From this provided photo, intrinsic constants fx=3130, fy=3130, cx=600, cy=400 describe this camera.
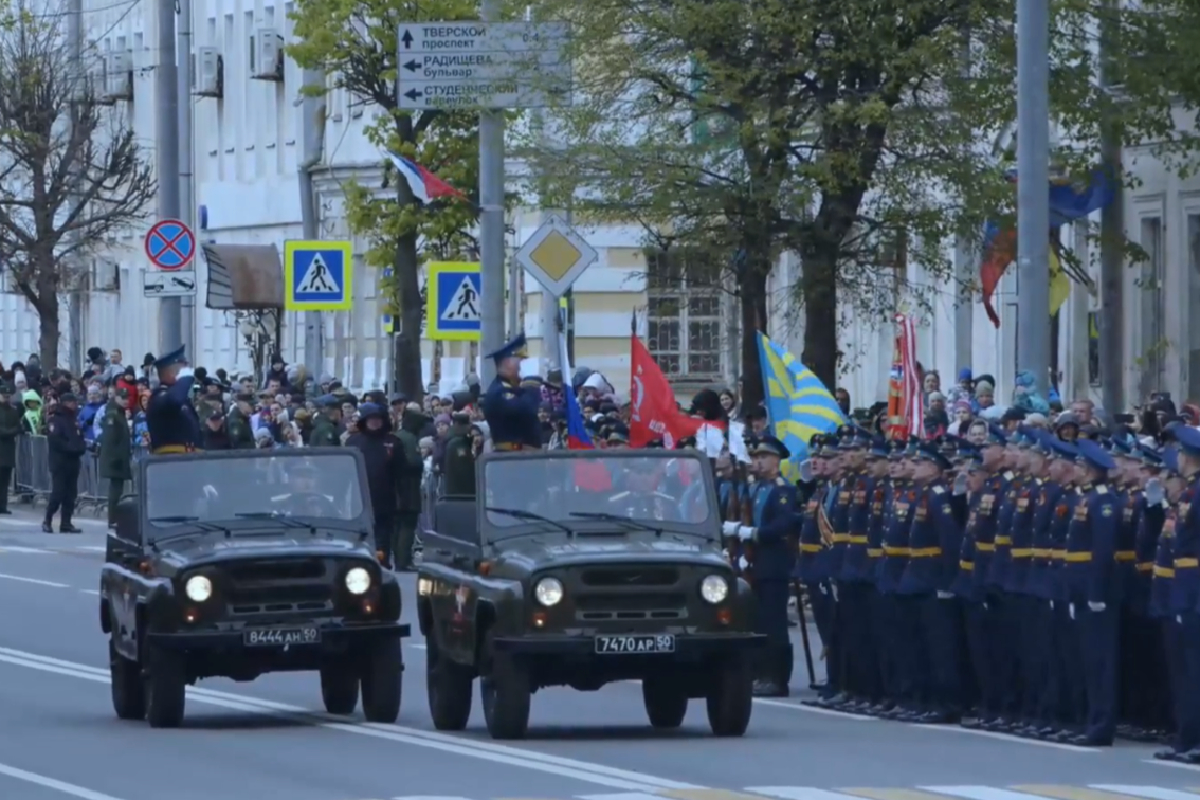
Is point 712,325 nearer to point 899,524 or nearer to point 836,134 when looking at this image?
point 836,134

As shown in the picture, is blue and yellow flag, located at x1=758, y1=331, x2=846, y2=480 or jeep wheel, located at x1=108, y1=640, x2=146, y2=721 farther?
blue and yellow flag, located at x1=758, y1=331, x2=846, y2=480

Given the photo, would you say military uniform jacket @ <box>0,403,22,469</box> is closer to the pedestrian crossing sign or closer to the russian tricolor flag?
the pedestrian crossing sign

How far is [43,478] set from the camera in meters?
43.1

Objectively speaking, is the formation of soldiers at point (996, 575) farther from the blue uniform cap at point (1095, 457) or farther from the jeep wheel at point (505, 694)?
the jeep wheel at point (505, 694)

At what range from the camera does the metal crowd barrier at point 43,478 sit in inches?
1626

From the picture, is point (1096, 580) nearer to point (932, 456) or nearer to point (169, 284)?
point (932, 456)

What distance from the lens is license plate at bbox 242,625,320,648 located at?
701 inches

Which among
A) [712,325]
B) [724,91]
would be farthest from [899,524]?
[712,325]

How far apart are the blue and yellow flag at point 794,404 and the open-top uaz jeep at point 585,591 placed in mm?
3691

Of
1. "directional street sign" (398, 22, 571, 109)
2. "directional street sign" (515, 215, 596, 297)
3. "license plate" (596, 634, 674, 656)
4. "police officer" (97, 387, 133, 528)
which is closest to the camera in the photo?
"license plate" (596, 634, 674, 656)

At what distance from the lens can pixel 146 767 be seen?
53.2 feet

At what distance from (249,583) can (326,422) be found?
14.3 m

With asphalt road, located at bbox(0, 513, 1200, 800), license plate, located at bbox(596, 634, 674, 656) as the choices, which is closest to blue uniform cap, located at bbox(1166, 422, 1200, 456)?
asphalt road, located at bbox(0, 513, 1200, 800)

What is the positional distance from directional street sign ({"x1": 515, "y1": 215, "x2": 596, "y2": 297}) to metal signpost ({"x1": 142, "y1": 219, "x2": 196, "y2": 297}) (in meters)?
8.25
